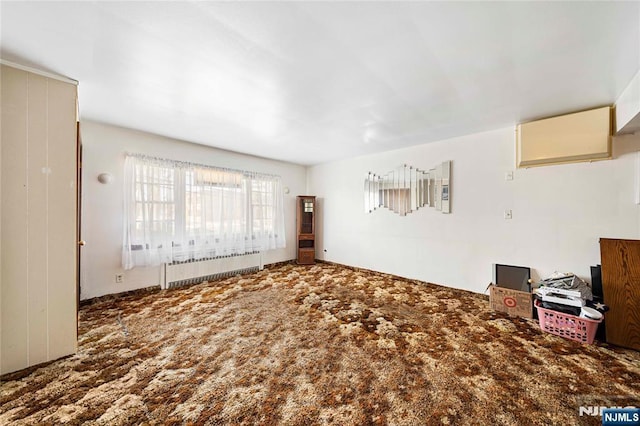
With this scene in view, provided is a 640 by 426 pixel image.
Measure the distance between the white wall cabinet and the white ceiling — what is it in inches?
12.4

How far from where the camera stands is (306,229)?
5785 millimetres

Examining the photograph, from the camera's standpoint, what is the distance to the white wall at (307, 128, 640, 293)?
8.77 feet

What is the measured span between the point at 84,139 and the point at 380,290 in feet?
15.6

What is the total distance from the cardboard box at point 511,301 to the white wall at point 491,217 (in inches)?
18.2

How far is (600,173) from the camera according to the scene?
8.83 ft

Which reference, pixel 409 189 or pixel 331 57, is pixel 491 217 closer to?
pixel 409 189

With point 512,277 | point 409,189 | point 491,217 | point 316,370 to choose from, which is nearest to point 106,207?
point 316,370

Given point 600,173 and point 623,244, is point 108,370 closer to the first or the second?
point 623,244

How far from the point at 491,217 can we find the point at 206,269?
472cm

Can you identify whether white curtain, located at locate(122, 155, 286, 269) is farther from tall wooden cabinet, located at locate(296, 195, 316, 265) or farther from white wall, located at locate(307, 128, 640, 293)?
white wall, located at locate(307, 128, 640, 293)

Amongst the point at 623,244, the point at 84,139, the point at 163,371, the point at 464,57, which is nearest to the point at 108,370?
the point at 163,371

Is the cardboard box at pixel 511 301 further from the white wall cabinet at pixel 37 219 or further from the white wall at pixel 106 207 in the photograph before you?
the white wall at pixel 106 207

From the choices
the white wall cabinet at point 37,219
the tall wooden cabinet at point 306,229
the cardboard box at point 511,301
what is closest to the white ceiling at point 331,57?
the white wall cabinet at point 37,219

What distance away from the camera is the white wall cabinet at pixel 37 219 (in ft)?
5.97
